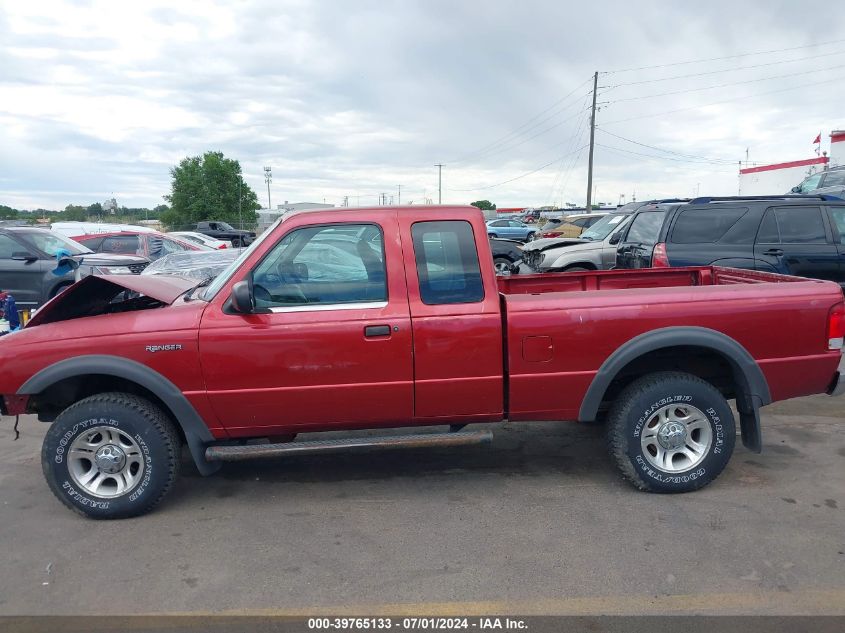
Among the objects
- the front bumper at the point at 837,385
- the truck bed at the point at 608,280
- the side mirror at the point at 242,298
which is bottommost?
the front bumper at the point at 837,385

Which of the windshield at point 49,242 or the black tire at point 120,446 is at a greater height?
the windshield at point 49,242

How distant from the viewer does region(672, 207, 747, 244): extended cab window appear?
8195 mm

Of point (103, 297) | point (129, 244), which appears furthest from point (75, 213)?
point (103, 297)

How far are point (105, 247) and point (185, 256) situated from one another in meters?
5.45

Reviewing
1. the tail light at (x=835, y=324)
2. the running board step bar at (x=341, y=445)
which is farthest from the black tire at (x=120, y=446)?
the tail light at (x=835, y=324)

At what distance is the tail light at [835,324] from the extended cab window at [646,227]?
428cm

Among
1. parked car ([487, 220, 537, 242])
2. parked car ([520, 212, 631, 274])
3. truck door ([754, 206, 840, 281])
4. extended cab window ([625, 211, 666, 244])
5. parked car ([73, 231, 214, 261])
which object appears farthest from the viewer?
parked car ([487, 220, 537, 242])

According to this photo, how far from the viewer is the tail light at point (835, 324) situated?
4.27 metres

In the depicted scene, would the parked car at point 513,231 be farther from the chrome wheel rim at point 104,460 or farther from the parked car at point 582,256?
the chrome wheel rim at point 104,460

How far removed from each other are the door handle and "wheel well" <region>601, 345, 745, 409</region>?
152 centimetres

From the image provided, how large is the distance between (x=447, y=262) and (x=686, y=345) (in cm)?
160

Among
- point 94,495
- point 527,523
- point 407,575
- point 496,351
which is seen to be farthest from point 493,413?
point 94,495

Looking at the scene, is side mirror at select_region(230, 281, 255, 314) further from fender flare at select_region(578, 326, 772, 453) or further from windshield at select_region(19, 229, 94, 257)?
windshield at select_region(19, 229, 94, 257)

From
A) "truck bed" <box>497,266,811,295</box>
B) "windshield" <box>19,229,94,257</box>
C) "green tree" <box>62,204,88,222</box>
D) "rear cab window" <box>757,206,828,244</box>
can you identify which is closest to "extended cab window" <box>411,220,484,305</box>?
"truck bed" <box>497,266,811,295</box>
